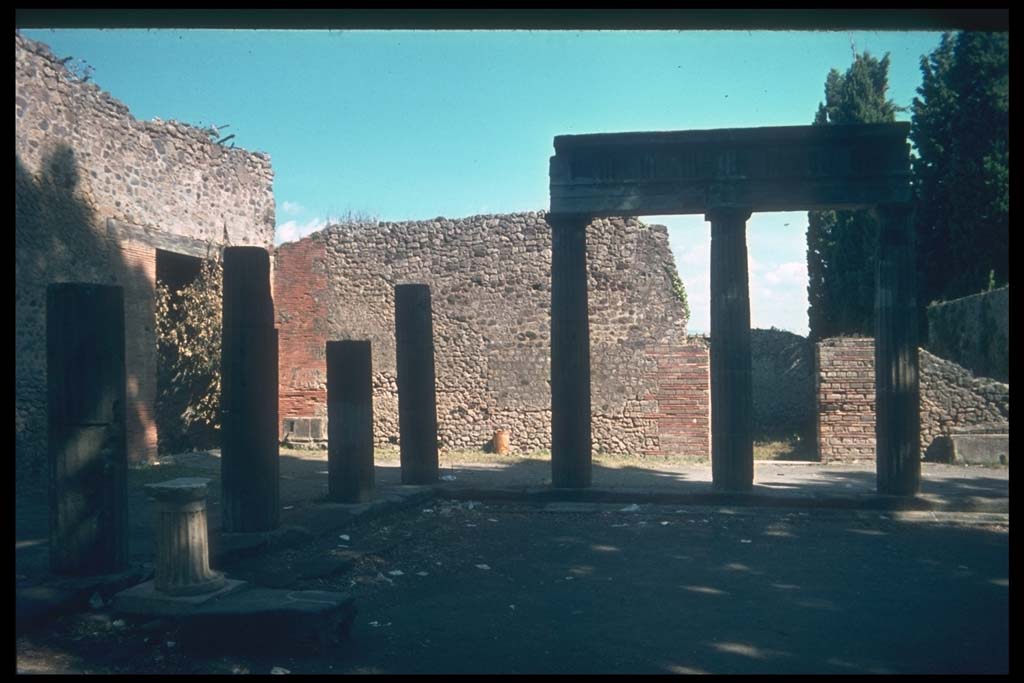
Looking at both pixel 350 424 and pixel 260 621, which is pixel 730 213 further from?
pixel 260 621

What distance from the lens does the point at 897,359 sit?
30.0 ft

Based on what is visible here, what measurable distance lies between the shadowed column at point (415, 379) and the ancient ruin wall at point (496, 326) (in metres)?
4.33

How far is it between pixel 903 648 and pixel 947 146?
3.40 metres

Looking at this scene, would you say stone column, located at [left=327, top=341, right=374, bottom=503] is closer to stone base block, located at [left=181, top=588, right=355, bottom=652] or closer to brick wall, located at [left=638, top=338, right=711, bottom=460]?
stone base block, located at [left=181, top=588, right=355, bottom=652]

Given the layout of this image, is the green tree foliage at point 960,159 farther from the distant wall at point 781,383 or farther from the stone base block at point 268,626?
the distant wall at point 781,383

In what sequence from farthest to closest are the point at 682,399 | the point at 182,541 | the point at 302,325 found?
the point at 302,325, the point at 682,399, the point at 182,541

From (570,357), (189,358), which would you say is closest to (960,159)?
(570,357)

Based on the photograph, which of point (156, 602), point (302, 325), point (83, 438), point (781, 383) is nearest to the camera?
point (156, 602)

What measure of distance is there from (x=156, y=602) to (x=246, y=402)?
2537mm

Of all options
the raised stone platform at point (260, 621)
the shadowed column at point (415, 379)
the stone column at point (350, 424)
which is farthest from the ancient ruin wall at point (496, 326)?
the raised stone platform at point (260, 621)

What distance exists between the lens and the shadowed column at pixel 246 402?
23.7 feet

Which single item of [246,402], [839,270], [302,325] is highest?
[839,270]

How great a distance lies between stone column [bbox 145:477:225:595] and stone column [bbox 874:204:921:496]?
7.22m

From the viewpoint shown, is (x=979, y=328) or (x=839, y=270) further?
(x=839, y=270)
